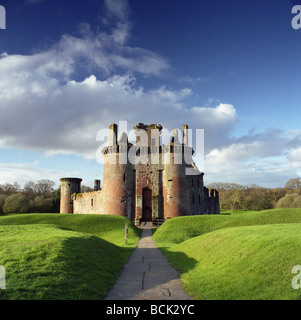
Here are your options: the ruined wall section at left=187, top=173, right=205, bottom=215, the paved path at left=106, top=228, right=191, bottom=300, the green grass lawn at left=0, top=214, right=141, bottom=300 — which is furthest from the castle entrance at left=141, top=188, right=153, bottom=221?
the paved path at left=106, top=228, right=191, bottom=300

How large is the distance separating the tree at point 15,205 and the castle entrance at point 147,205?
33.1 m

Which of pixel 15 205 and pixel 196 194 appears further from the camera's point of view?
pixel 15 205

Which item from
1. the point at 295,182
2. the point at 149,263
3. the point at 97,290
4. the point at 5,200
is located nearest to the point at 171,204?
the point at 149,263

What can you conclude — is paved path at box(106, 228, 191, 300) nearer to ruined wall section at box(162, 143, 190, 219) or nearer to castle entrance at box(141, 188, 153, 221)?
ruined wall section at box(162, 143, 190, 219)

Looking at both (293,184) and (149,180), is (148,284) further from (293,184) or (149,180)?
(293,184)

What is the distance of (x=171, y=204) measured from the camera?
41094mm

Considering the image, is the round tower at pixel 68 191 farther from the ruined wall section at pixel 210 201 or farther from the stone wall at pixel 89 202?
the ruined wall section at pixel 210 201

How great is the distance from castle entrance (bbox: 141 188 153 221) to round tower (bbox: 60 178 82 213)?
69.2ft

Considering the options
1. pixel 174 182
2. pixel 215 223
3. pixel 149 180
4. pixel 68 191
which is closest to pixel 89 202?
pixel 68 191

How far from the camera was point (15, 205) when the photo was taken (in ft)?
193

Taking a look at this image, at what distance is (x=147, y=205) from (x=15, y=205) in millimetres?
34650
